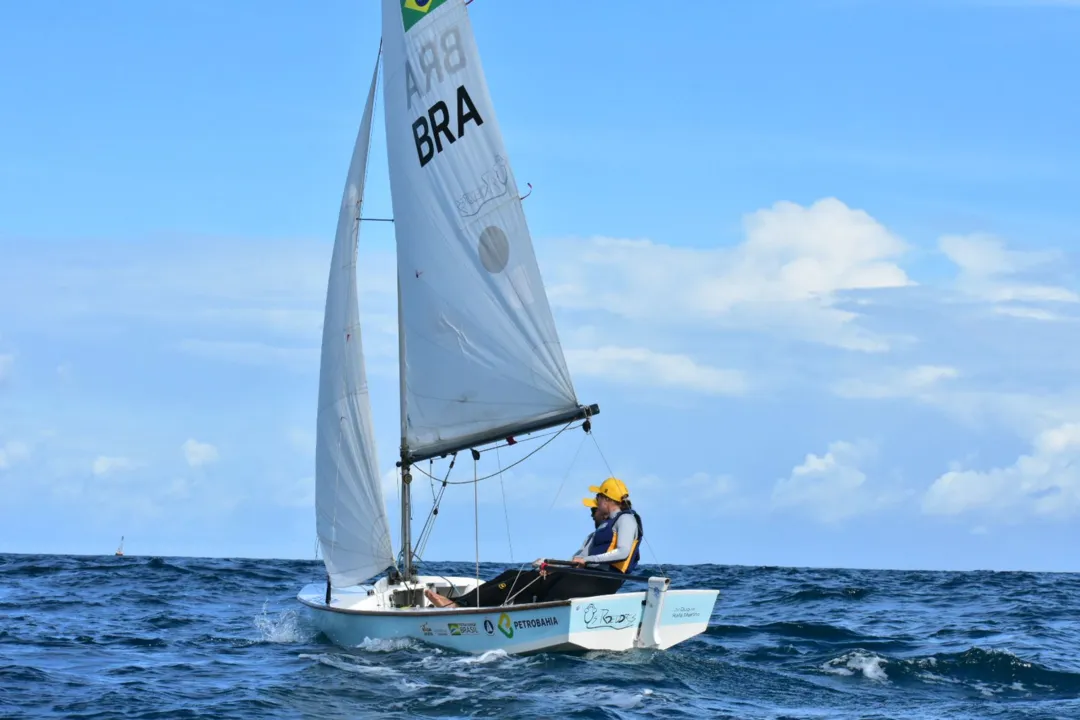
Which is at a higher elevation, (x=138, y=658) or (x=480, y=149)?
(x=480, y=149)

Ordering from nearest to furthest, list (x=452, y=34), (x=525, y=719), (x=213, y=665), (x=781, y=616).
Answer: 1. (x=525, y=719)
2. (x=213, y=665)
3. (x=452, y=34)
4. (x=781, y=616)

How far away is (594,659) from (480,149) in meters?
6.77

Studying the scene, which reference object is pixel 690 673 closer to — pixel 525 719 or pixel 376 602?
pixel 525 719

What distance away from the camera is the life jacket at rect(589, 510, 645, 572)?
15.0 metres

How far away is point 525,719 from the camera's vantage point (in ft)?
38.4

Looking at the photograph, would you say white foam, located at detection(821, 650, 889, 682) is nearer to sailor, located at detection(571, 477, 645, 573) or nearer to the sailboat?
sailor, located at detection(571, 477, 645, 573)

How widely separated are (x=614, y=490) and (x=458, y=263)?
146 inches

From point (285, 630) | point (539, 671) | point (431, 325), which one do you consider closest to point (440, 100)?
point (431, 325)

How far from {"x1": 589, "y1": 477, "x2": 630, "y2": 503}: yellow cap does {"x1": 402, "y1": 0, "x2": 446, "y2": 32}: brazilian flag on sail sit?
266 inches

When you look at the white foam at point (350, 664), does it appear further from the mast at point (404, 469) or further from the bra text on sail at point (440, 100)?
the bra text on sail at point (440, 100)

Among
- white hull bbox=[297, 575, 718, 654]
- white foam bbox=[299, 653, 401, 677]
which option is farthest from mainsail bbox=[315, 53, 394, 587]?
white hull bbox=[297, 575, 718, 654]

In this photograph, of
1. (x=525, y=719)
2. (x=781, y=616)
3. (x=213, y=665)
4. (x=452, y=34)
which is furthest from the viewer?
(x=781, y=616)

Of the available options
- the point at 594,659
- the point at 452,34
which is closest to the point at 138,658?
the point at 594,659

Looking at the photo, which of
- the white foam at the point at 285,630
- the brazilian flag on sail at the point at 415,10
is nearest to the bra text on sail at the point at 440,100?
the brazilian flag on sail at the point at 415,10
